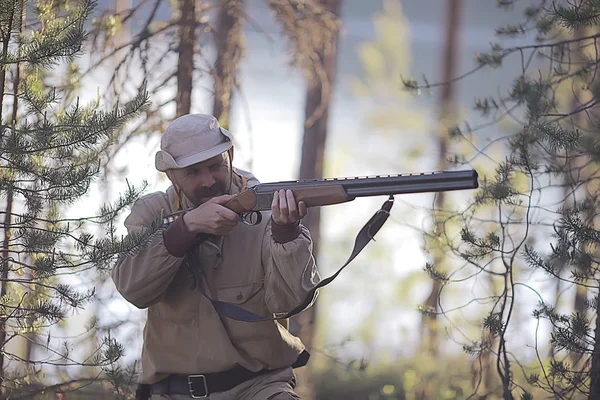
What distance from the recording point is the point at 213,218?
3.81 meters

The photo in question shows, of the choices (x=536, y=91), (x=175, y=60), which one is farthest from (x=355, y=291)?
(x=536, y=91)

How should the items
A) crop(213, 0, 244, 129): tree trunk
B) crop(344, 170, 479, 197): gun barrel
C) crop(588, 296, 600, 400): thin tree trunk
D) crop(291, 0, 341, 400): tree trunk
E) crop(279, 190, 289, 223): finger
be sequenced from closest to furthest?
crop(344, 170, 479, 197): gun barrel → crop(279, 190, 289, 223): finger → crop(588, 296, 600, 400): thin tree trunk → crop(213, 0, 244, 129): tree trunk → crop(291, 0, 341, 400): tree trunk

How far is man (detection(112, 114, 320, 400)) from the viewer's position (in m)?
3.87

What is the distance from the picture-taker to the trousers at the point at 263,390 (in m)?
3.91

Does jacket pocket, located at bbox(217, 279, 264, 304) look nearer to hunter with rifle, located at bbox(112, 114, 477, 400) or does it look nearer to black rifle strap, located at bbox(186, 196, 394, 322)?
hunter with rifle, located at bbox(112, 114, 477, 400)

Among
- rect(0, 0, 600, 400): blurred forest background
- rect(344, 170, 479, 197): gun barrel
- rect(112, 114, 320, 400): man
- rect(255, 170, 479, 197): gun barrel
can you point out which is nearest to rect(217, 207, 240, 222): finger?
rect(112, 114, 320, 400): man

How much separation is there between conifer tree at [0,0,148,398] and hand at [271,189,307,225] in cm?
67

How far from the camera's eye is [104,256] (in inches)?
154

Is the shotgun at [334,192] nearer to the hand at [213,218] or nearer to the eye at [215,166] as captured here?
the hand at [213,218]

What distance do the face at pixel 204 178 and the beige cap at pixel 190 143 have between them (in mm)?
51

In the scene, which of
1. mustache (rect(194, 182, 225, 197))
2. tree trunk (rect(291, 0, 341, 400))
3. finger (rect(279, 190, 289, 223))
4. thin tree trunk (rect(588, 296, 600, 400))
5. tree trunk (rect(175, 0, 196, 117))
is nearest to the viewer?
finger (rect(279, 190, 289, 223))

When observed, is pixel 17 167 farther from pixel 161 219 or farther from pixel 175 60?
pixel 175 60

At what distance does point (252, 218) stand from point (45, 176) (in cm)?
100

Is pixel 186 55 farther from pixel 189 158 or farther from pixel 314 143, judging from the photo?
pixel 314 143
